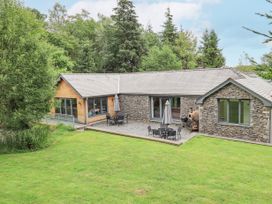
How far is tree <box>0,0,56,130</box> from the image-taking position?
13109mm

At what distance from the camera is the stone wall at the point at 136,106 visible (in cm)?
2233

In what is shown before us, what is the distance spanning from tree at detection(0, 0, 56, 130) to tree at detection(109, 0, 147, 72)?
2920cm

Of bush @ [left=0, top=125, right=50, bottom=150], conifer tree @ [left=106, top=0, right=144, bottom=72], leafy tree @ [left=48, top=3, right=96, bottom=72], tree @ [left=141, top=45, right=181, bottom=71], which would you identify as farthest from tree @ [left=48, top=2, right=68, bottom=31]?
bush @ [left=0, top=125, right=50, bottom=150]

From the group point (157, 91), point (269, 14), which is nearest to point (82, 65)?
point (157, 91)

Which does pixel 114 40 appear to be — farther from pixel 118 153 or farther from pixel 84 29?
pixel 118 153

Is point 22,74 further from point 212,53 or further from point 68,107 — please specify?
point 212,53

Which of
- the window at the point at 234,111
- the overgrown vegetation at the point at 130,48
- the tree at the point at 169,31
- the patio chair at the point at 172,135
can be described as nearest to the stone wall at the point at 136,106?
the patio chair at the point at 172,135

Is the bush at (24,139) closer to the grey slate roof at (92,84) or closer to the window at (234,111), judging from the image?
the grey slate roof at (92,84)

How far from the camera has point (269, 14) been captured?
436 cm

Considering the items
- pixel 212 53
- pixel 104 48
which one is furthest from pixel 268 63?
pixel 104 48

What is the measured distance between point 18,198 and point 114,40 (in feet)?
128

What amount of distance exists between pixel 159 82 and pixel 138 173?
14.6 meters

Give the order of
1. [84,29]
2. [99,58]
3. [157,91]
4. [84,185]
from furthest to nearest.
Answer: [84,29]
[99,58]
[157,91]
[84,185]

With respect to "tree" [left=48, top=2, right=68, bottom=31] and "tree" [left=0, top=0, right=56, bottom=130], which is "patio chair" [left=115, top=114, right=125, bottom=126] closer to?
"tree" [left=0, top=0, right=56, bottom=130]
